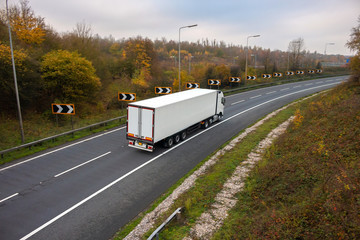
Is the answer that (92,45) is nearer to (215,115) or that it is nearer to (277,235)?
(215,115)

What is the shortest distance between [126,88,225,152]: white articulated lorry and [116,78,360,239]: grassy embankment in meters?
3.94

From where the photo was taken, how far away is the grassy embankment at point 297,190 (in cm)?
640

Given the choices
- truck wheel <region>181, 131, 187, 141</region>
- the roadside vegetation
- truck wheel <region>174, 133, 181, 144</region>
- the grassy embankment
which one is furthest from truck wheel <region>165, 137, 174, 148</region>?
the grassy embankment

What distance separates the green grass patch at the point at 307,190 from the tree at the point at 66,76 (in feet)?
61.1

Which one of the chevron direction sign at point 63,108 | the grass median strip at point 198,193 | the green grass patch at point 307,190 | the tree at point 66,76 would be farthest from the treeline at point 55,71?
the green grass patch at point 307,190

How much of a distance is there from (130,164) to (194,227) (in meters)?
6.39

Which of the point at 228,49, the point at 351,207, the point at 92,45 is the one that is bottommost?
the point at 351,207

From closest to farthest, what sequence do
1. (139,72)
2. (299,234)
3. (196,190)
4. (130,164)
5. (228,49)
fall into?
1. (299,234)
2. (196,190)
3. (130,164)
4. (139,72)
5. (228,49)

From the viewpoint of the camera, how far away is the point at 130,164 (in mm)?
13156

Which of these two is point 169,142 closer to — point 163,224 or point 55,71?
point 163,224

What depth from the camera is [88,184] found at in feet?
35.9

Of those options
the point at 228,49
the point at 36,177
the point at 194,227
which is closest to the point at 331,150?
the point at 194,227

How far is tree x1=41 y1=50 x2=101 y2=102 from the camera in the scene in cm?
2161

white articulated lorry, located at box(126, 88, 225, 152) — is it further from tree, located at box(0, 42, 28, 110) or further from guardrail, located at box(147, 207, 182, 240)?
tree, located at box(0, 42, 28, 110)
